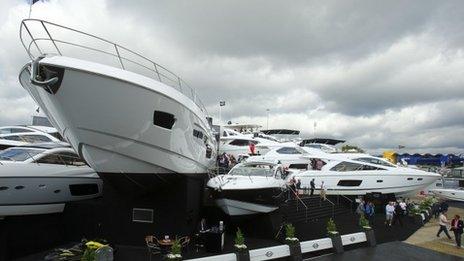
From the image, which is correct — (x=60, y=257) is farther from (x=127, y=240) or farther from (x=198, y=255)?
(x=198, y=255)

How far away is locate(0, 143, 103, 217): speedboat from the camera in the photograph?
10547 mm

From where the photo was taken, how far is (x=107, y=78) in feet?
28.3

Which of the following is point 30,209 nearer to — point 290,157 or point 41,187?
point 41,187

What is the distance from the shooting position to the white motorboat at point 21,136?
19547 millimetres

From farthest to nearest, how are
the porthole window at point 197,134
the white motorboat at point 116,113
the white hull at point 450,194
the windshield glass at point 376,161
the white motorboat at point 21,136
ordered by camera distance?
the white hull at point 450,194 < the white motorboat at point 21,136 < the windshield glass at point 376,161 < the porthole window at point 197,134 < the white motorboat at point 116,113

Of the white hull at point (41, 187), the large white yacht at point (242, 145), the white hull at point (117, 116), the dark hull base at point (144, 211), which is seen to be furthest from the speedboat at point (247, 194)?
the large white yacht at point (242, 145)

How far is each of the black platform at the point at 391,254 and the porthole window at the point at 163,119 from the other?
628 cm

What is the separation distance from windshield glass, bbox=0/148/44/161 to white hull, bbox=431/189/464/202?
27462 millimetres

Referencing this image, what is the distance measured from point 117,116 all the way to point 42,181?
4524 millimetres

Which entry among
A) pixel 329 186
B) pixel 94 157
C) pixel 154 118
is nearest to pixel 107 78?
pixel 154 118

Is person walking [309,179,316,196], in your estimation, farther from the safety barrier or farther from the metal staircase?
the safety barrier

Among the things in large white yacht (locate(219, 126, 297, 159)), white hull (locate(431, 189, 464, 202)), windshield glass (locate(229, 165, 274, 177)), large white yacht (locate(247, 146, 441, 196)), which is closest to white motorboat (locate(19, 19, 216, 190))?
windshield glass (locate(229, 165, 274, 177))

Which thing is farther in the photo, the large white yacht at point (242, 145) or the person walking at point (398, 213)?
the large white yacht at point (242, 145)

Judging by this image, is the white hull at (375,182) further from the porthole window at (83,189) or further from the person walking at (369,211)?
the porthole window at (83,189)
